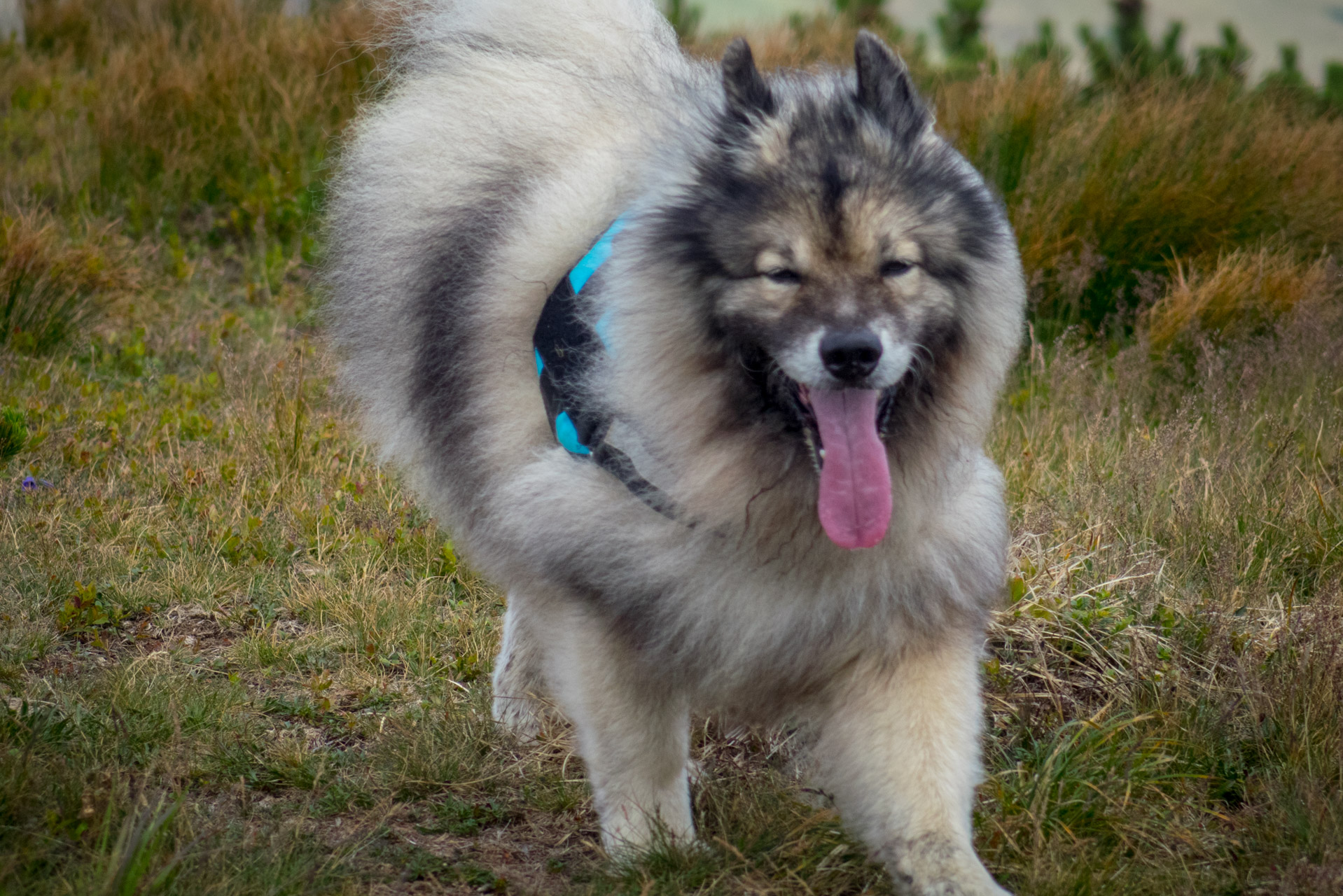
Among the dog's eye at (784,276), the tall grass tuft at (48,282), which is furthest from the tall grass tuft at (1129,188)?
the tall grass tuft at (48,282)

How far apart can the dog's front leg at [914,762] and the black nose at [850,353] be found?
0.64 m

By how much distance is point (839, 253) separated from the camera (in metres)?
2.25

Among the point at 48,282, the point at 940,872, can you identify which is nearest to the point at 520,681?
the point at 940,872

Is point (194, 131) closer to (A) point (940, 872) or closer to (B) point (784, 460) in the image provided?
(B) point (784, 460)

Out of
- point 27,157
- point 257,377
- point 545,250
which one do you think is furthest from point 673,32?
point 27,157

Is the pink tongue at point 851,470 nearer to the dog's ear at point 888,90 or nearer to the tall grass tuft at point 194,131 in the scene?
the dog's ear at point 888,90

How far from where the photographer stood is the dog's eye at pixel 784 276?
89.0 inches

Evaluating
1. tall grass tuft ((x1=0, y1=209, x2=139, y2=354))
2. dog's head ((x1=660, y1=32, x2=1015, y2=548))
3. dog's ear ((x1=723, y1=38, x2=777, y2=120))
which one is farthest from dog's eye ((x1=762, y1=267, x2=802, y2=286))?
tall grass tuft ((x1=0, y1=209, x2=139, y2=354))

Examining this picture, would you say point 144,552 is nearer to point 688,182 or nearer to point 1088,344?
point 688,182

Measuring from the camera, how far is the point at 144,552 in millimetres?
3984

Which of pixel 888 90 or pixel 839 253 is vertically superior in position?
pixel 888 90

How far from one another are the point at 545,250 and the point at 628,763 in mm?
1258

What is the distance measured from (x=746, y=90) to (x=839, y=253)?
0.42 metres

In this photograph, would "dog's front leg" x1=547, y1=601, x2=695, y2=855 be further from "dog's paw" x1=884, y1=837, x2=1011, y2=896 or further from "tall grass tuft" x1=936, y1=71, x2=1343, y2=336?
"tall grass tuft" x1=936, y1=71, x2=1343, y2=336
